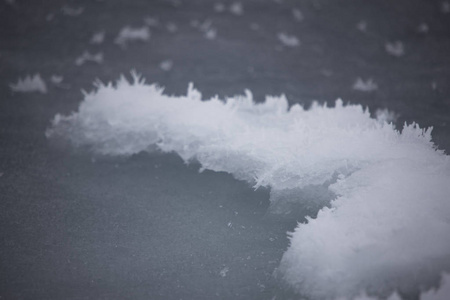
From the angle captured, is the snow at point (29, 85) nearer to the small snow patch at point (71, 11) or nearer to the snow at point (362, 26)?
the small snow patch at point (71, 11)

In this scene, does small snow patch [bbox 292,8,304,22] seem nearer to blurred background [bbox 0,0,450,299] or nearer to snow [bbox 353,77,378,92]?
blurred background [bbox 0,0,450,299]

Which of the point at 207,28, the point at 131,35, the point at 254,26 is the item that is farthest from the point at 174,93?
the point at 254,26

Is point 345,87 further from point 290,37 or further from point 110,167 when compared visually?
point 110,167

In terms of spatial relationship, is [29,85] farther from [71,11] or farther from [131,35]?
[71,11]

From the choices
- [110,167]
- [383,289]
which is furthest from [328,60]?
[383,289]

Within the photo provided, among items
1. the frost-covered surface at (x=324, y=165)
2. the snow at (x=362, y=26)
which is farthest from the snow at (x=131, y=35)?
the snow at (x=362, y=26)

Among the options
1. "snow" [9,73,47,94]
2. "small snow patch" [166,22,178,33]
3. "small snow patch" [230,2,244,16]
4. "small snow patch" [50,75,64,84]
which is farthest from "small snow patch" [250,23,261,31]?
"snow" [9,73,47,94]
